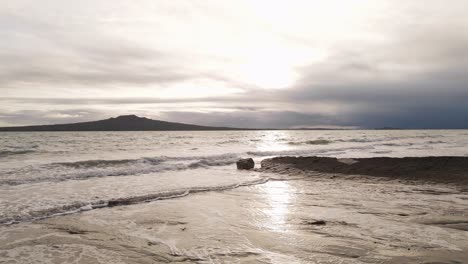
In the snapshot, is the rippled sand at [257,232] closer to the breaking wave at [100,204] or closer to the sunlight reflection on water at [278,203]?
the sunlight reflection on water at [278,203]

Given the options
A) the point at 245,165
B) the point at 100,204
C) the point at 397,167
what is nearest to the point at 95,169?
the point at 245,165

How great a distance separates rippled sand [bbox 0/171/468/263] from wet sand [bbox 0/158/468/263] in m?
0.02

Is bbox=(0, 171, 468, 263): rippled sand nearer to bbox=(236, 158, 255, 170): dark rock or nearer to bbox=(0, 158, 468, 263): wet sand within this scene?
bbox=(0, 158, 468, 263): wet sand

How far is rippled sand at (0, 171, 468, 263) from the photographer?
5.97m

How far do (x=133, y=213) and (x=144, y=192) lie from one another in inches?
135

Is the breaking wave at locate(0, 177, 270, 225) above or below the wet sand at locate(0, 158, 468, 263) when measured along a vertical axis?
below

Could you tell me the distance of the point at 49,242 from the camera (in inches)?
270

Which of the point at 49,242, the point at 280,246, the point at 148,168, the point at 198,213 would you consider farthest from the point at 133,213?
the point at 148,168

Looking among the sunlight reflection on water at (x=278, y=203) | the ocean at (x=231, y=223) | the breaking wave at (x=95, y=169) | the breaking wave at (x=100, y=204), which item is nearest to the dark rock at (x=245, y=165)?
the breaking wave at (x=95, y=169)

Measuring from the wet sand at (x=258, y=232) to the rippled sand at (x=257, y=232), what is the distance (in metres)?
0.02

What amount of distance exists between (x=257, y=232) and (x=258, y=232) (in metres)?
0.02

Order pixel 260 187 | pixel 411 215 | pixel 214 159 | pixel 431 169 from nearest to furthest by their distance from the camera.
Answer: pixel 411 215, pixel 260 187, pixel 431 169, pixel 214 159

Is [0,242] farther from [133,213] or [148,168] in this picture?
[148,168]

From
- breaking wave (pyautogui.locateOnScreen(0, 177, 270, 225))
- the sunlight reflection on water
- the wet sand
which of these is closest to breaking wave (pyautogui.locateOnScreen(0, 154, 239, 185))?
breaking wave (pyautogui.locateOnScreen(0, 177, 270, 225))
